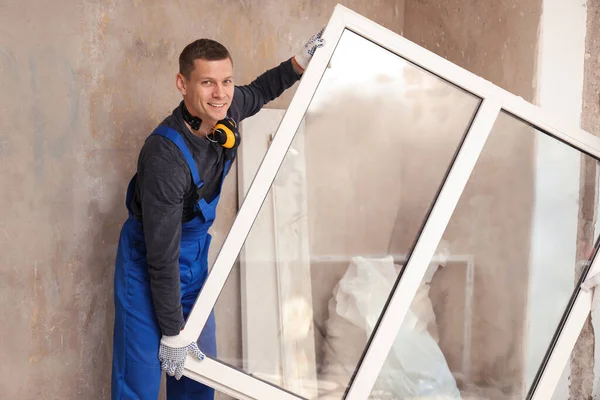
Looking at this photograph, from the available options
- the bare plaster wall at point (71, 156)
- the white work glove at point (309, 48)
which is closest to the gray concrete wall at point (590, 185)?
the white work glove at point (309, 48)

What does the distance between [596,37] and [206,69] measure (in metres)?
1.31

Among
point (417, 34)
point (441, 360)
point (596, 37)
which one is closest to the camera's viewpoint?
point (441, 360)

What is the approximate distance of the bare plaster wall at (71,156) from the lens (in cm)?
224

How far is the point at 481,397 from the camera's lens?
2.04m

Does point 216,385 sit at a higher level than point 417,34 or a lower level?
lower

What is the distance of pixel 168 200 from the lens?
5.96 ft

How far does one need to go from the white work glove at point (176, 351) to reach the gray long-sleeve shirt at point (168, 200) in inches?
1.0

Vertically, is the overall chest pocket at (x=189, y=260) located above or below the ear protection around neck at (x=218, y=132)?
below

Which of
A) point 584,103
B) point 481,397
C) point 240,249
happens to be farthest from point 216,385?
point 584,103

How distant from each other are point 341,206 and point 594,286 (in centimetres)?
85

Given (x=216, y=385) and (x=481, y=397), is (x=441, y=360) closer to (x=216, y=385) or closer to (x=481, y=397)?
(x=481, y=397)

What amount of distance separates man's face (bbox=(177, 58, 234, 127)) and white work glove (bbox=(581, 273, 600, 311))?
1238mm

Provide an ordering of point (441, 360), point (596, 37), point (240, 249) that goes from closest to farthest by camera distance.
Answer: point (240, 249)
point (441, 360)
point (596, 37)

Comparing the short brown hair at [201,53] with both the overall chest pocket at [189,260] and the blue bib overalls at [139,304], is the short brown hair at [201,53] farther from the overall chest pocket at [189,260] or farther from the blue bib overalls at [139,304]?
the overall chest pocket at [189,260]
